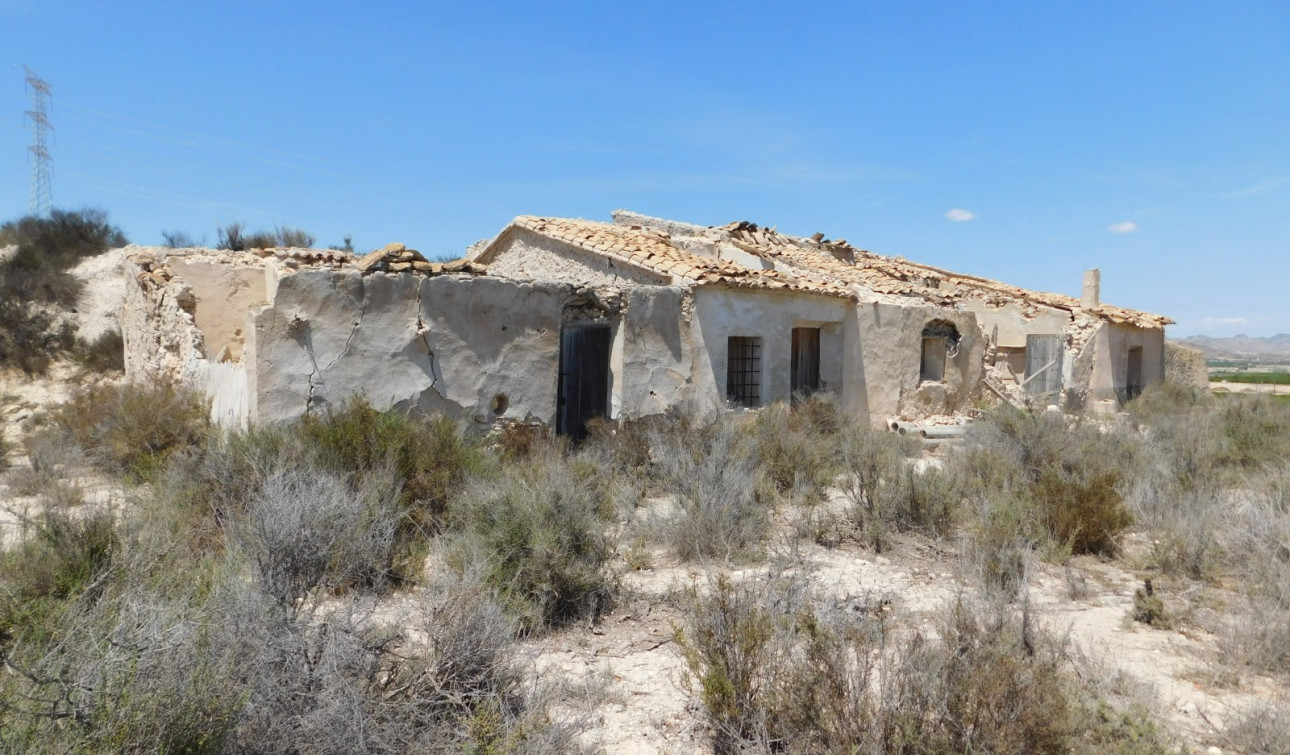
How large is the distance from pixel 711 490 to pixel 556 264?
7.04 meters

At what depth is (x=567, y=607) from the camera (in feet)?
15.8

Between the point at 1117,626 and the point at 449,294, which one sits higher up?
the point at 449,294

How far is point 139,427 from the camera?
26.0 ft

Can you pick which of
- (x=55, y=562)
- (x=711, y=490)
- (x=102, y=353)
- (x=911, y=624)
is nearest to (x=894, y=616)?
(x=911, y=624)

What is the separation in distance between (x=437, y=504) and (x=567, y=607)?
5.89 ft

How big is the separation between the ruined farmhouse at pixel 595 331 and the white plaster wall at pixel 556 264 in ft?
0.11

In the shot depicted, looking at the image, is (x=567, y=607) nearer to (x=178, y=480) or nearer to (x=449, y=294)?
(x=178, y=480)

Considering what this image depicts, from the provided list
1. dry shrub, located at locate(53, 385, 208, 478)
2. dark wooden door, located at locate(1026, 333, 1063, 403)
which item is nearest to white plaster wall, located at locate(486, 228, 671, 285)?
dry shrub, located at locate(53, 385, 208, 478)

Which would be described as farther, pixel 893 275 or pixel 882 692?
pixel 893 275

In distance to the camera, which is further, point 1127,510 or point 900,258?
point 900,258

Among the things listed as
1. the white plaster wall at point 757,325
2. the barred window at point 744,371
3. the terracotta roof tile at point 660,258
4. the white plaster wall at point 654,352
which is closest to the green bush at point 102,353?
the terracotta roof tile at point 660,258

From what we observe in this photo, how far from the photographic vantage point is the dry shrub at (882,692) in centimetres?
290

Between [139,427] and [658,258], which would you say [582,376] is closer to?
[658,258]

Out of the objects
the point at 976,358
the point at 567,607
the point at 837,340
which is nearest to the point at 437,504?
the point at 567,607
